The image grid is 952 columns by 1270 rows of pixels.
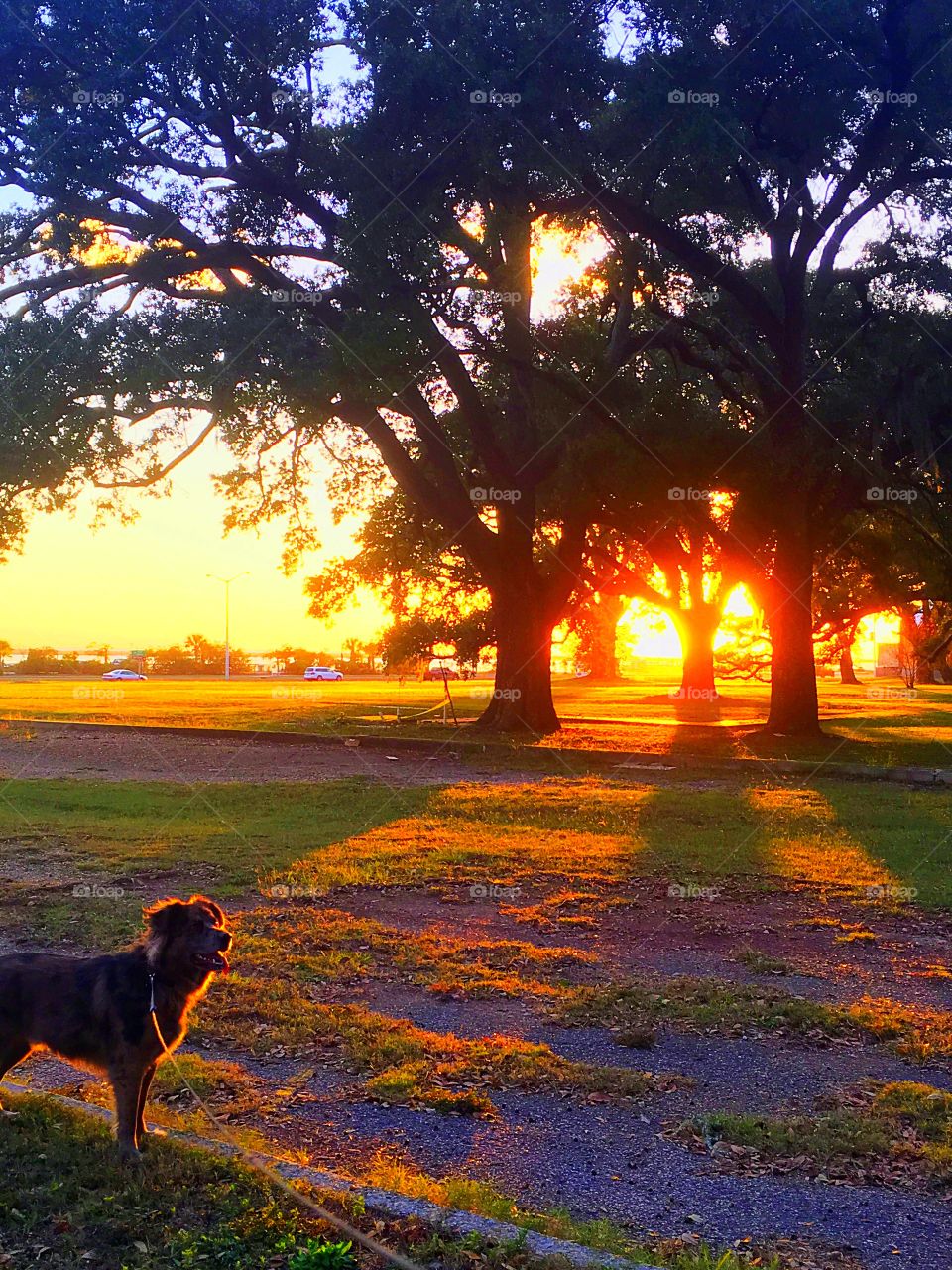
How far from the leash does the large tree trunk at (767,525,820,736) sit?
21.7 m

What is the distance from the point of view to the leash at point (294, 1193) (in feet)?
12.4

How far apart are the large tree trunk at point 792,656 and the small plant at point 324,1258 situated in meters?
22.6

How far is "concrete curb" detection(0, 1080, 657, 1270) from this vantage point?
148 inches

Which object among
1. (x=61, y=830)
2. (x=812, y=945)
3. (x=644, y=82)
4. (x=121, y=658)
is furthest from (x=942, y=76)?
(x=121, y=658)

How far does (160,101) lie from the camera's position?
2052 cm

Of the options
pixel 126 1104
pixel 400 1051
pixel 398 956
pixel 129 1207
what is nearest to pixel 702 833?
pixel 398 956

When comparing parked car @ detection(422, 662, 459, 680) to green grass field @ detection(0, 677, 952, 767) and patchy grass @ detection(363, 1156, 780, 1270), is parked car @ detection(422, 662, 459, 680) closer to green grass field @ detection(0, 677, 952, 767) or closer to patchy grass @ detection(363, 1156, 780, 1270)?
green grass field @ detection(0, 677, 952, 767)

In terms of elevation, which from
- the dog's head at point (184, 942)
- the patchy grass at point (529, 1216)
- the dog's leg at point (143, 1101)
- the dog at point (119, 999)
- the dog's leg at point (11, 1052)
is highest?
the dog's head at point (184, 942)

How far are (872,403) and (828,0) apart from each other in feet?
26.2

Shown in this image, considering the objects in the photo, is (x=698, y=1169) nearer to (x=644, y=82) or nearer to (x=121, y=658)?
(x=644, y=82)

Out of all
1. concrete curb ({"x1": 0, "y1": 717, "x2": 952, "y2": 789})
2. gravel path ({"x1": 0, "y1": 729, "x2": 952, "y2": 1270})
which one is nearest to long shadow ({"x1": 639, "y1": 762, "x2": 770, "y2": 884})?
gravel path ({"x1": 0, "y1": 729, "x2": 952, "y2": 1270})

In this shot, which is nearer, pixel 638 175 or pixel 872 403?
pixel 638 175

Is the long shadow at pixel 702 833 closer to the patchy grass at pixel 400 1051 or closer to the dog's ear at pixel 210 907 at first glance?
the patchy grass at pixel 400 1051

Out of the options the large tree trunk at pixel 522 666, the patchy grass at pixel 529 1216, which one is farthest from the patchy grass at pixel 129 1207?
the large tree trunk at pixel 522 666
